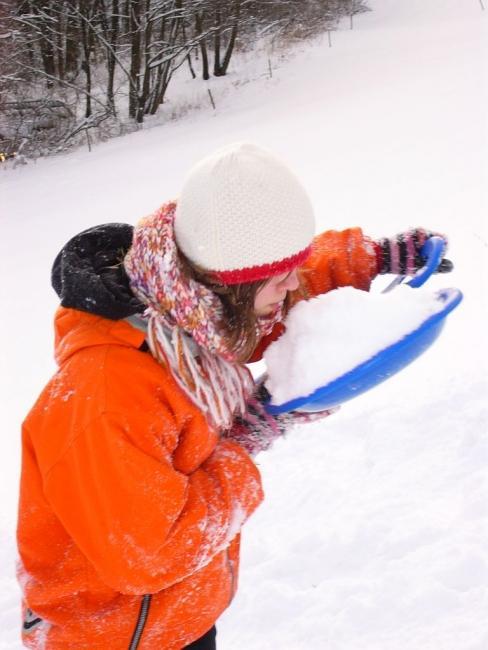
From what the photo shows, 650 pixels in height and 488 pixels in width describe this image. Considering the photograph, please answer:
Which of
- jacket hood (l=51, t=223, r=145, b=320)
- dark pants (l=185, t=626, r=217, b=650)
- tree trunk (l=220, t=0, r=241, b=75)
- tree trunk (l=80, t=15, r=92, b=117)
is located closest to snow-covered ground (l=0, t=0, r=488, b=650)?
dark pants (l=185, t=626, r=217, b=650)

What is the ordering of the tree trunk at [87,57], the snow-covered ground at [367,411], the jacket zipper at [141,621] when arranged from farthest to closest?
1. the tree trunk at [87,57]
2. the snow-covered ground at [367,411]
3. the jacket zipper at [141,621]

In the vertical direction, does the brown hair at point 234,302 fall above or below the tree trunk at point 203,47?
below

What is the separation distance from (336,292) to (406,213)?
3815 mm

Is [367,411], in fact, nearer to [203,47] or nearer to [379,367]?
[379,367]

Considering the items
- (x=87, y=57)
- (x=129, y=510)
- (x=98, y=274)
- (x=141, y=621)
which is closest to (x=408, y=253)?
(x=98, y=274)

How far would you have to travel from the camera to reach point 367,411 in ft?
7.84

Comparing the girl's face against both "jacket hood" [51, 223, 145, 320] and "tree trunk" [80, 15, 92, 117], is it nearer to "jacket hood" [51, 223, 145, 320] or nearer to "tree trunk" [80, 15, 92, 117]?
"jacket hood" [51, 223, 145, 320]

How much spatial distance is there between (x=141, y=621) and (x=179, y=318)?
1.96 ft

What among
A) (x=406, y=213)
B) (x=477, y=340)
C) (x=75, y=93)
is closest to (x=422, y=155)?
(x=406, y=213)

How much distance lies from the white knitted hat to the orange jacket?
191 millimetres

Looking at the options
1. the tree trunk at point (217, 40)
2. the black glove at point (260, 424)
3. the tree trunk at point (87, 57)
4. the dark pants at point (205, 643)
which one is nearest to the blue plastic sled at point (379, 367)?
the black glove at point (260, 424)

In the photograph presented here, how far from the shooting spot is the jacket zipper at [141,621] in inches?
43.9

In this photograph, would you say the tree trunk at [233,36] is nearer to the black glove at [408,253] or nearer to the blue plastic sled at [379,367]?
the black glove at [408,253]

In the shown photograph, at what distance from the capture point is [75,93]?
1291cm
